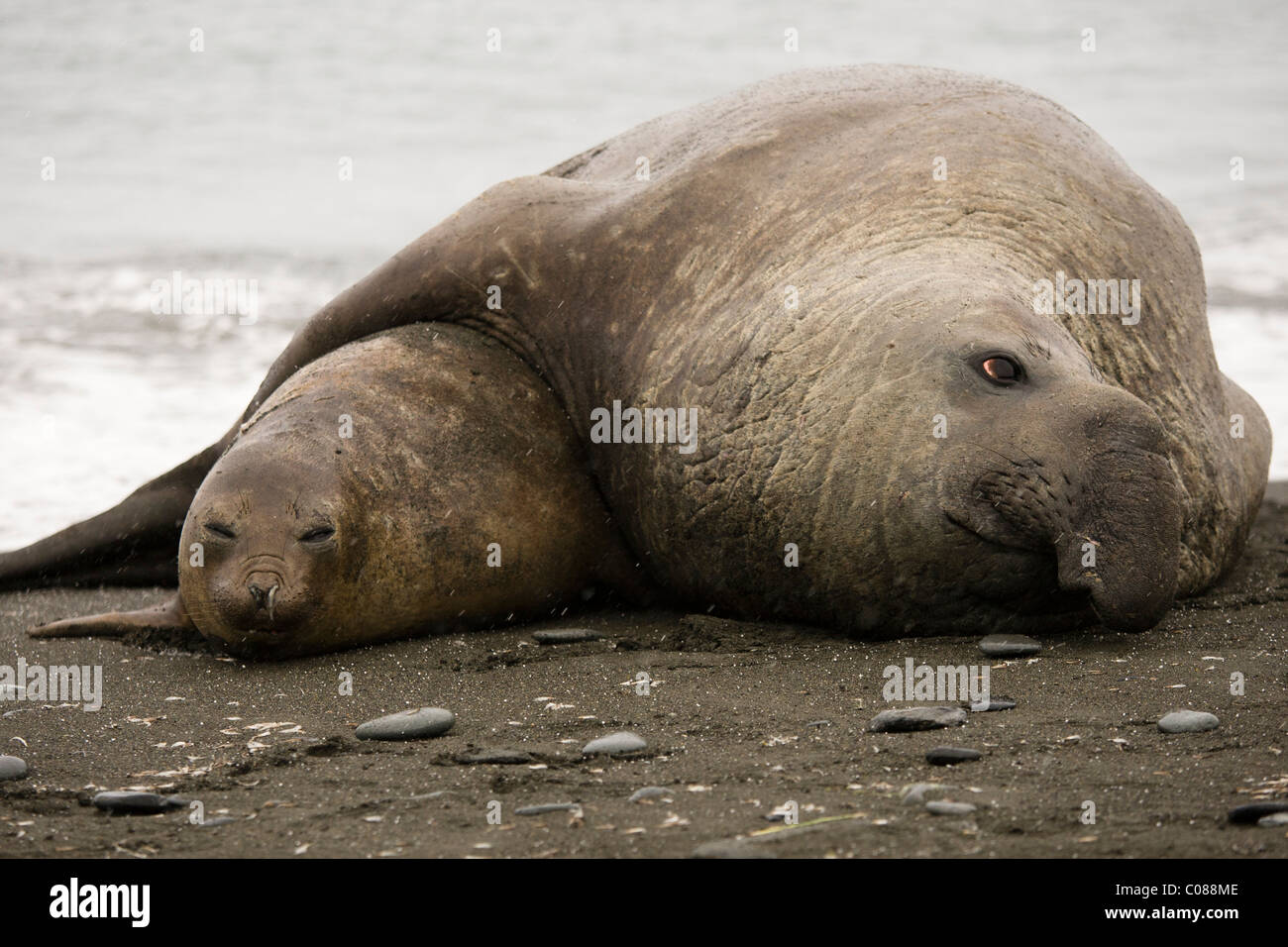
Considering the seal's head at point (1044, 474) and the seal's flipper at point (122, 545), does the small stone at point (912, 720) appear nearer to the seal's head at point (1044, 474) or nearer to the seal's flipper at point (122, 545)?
the seal's head at point (1044, 474)

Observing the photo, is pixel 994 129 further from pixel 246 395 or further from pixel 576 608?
pixel 246 395

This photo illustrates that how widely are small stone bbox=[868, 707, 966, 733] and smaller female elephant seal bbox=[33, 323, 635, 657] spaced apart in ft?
5.74

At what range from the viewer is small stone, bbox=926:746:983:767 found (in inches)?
128

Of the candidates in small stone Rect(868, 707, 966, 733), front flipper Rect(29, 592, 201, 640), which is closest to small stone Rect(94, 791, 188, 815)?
small stone Rect(868, 707, 966, 733)

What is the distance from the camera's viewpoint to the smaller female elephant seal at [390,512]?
15.4 feet

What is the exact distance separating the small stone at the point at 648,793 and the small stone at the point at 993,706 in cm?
92

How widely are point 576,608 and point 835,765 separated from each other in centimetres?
217

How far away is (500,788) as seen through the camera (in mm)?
3256

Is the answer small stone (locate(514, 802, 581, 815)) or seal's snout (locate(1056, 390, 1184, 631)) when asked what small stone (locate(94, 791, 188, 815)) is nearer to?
small stone (locate(514, 802, 581, 815))

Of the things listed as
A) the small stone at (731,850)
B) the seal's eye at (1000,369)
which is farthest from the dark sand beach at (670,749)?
the seal's eye at (1000,369)

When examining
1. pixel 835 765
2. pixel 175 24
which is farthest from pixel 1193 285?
pixel 175 24

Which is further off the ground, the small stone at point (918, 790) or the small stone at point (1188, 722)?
the small stone at point (1188, 722)

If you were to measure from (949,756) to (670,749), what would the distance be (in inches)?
23.8

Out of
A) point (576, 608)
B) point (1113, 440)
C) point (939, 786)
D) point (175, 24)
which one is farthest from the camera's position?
point (175, 24)
